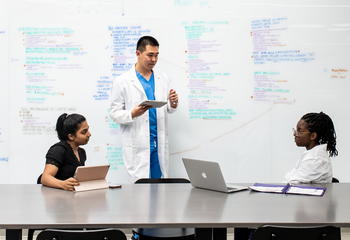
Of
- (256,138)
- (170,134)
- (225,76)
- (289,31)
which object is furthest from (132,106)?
(289,31)

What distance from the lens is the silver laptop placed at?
2.74 meters

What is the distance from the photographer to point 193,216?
2.21m

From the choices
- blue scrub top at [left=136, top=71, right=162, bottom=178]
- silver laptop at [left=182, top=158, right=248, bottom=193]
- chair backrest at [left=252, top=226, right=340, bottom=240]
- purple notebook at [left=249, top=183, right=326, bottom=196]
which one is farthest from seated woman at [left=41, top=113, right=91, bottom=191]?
chair backrest at [left=252, top=226, right=340, bottom=240]

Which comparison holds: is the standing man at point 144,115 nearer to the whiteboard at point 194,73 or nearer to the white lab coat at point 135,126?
the white lab coat at point 135,126

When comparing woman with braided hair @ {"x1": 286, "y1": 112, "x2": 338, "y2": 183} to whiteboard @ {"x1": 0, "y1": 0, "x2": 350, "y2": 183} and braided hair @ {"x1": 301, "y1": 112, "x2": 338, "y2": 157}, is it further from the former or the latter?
whiteboard @ {"x1": 0, "y1": 0, "x2": 350, "y2": 183}

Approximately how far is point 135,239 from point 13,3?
257cm

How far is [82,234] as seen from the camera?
2.04m

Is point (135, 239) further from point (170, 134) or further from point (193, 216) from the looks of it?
point (170, 134)

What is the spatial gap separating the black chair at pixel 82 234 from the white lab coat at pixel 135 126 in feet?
6.90

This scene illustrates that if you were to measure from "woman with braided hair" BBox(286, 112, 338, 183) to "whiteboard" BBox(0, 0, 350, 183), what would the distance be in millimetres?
1225

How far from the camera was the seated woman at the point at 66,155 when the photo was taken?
2.90 m

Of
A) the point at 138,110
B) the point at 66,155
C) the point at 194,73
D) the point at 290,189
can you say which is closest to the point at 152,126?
the point at 138,110

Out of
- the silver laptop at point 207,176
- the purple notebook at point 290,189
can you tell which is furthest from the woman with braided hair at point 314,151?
the silver laptop at point 207,176

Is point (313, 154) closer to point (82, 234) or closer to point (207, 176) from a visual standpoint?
point (207, 176)
